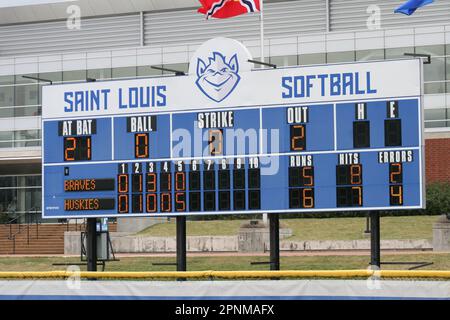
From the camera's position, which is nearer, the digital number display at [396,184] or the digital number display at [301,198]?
the digital number display at [396,184]

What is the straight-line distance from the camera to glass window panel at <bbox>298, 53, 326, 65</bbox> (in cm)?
5225

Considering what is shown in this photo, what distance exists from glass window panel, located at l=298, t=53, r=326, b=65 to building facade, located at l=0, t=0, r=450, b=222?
53 millimetres

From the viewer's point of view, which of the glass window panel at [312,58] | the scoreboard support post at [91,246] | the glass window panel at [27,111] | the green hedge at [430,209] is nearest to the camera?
the scoreboard support post at [91,246]

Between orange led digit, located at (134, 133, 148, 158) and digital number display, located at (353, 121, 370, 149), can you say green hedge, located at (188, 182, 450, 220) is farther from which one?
digital number display, located at (353, 121, 370, 149)

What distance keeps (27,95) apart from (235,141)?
33473 millimetres

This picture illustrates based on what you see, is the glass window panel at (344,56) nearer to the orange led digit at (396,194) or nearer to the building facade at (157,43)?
the building facade at (157,43)

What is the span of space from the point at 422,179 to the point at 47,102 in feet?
35.7

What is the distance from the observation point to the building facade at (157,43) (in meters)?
50.4

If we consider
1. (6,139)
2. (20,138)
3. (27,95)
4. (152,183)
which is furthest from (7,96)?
(152,183)

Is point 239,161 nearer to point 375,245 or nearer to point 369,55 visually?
point 375,245

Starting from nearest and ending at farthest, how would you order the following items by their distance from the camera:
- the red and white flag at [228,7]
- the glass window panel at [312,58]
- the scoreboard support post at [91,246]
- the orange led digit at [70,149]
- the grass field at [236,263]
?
the orange led digit at [70,149] < the scoreboard support post at [91,246] < the red and white flag at [228,7] < the grass field at [236,263] < the glass window panel at [312,58]

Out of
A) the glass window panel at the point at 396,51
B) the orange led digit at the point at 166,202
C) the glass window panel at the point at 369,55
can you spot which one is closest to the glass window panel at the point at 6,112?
the glass window panel at the point at 369,55

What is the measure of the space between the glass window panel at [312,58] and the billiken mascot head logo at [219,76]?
2671cm
